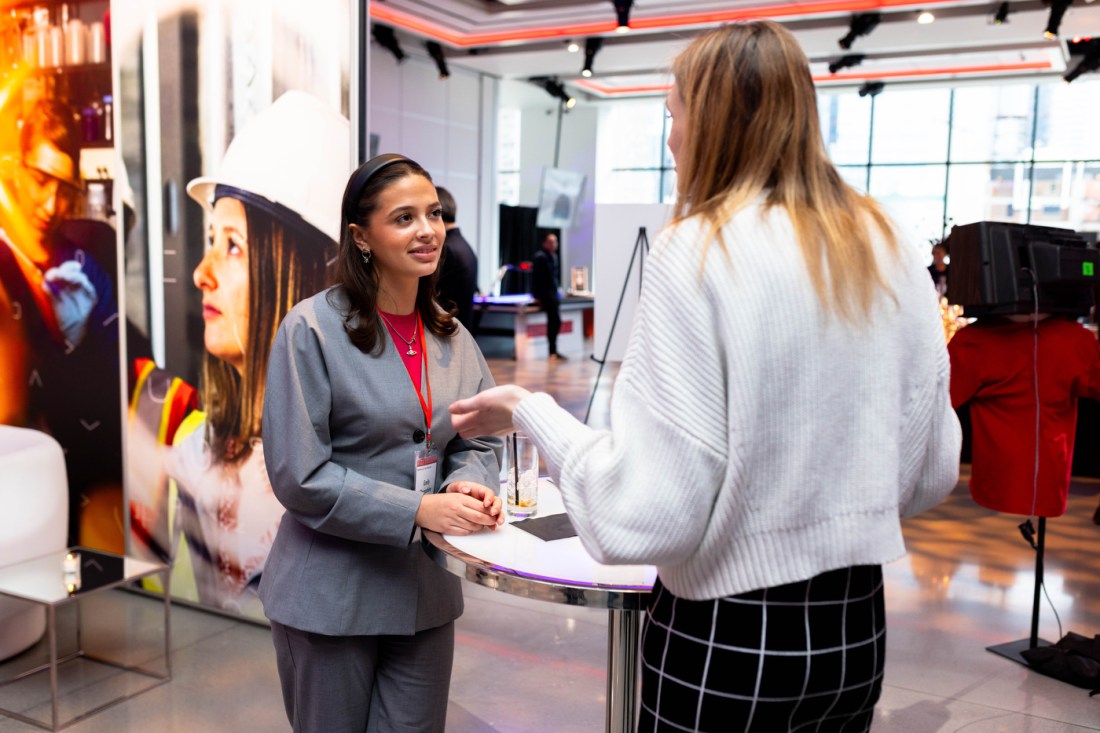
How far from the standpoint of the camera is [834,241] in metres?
1.06

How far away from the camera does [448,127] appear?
47.0ft

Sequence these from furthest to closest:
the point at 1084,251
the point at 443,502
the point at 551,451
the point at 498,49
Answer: the point at 498,49
the point at 1084,251
the point at 443,502
the point at 551,451

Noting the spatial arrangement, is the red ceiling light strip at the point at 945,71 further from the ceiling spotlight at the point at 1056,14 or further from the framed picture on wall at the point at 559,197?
the framed picture on wall at the point at 559,197

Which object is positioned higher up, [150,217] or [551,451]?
[150,217]

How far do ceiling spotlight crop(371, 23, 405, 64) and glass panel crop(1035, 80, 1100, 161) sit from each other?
10.1 metres

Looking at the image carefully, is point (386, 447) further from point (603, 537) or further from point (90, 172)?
point (90, 172)

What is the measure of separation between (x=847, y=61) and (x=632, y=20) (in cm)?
341

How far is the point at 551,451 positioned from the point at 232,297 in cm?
260

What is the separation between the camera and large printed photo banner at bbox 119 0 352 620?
3.30 m

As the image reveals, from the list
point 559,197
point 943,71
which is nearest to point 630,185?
point 559,197

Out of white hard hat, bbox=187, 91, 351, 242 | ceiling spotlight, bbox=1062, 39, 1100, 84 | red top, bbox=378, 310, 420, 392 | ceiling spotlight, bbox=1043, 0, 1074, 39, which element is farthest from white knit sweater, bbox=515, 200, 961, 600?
ceiling spotlight, bbox=1062, 39, 1100, 84

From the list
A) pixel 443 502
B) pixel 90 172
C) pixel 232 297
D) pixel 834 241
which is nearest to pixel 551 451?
pixel 834 241

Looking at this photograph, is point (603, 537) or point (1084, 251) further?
point (1084, 251)

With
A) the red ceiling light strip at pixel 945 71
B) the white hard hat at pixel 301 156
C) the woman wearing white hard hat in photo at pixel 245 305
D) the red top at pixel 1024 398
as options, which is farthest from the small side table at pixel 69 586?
the red ceiling light strip at pixel 945 71
